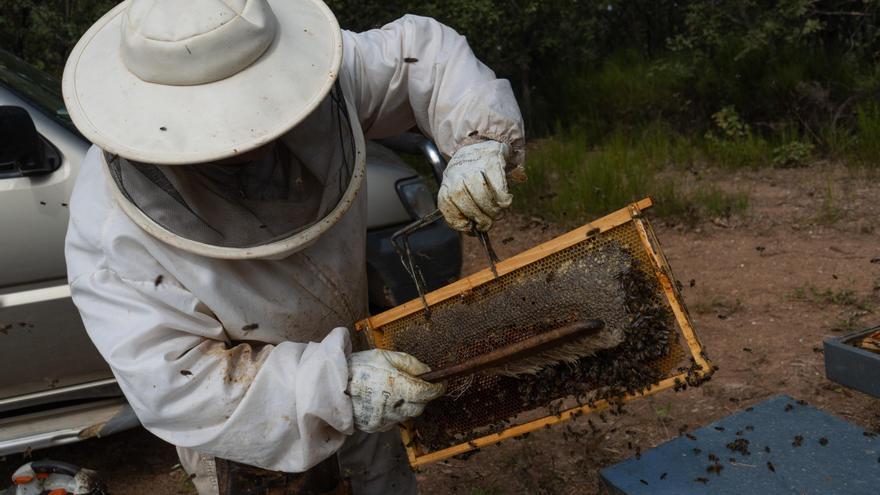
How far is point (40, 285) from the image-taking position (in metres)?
3.71

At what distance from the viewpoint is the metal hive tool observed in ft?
7.59

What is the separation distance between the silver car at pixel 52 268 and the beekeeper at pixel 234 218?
3.89 feet

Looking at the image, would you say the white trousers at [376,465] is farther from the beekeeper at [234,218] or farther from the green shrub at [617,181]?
the green shrub at [617,181]

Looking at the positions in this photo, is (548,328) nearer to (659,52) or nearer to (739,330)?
(739,330)

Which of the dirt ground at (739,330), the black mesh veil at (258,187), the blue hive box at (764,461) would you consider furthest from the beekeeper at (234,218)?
the dirt ground at (739,330)

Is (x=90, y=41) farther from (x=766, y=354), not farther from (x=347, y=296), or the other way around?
(x=766, y=354)

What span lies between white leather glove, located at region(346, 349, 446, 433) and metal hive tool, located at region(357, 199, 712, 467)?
0.25m

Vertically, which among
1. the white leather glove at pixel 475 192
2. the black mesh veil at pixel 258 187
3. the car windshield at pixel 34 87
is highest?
the white leather glove at pixel 475 192

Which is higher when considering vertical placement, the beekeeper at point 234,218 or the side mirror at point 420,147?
the beekeeper at point 234,218

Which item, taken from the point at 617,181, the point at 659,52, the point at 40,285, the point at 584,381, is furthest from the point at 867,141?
the point at 40,285

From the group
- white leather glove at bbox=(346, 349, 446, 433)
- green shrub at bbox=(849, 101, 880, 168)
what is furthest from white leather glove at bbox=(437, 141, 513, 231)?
green shrub at bbox=(849, 101, 880, 168)

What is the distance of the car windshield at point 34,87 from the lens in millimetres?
3818

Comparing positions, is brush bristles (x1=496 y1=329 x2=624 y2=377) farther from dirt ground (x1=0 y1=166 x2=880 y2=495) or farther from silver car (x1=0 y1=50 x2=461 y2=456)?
silver car (x1=0 y1=50 x2=461 y2=456)

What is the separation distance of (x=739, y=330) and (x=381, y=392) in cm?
280
